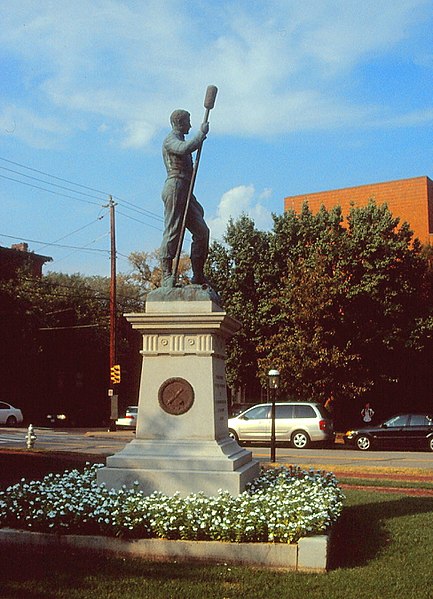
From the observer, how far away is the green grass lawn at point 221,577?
612 cm

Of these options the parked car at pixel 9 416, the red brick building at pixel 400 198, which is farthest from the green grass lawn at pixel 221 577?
the red brick building at pixel 400 198

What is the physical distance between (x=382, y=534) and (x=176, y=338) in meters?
3.33

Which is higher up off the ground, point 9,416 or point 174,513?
point 9,416

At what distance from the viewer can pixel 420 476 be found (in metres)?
16.6

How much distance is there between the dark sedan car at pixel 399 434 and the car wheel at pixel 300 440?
5.60ft

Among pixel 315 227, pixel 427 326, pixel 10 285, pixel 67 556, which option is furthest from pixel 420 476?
pixel 10 285

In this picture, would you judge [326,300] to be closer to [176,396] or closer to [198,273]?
[198,273]

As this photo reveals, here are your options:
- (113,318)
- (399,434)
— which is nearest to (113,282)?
(113,318)

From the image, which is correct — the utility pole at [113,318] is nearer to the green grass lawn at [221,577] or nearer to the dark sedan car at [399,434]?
the dark sedan car at [399,434]

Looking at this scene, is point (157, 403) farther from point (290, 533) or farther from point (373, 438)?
point (373, 438)

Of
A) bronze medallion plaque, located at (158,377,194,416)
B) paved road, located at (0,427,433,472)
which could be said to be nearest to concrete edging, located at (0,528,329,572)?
bronze medallion plaque, located at (158,377,194,416)

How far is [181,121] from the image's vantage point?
9.77m

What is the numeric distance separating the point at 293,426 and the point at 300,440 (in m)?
0.54

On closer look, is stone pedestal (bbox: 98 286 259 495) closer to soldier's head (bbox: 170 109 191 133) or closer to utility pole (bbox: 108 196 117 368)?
soldier's head (bbox: 170 109 191 133)
